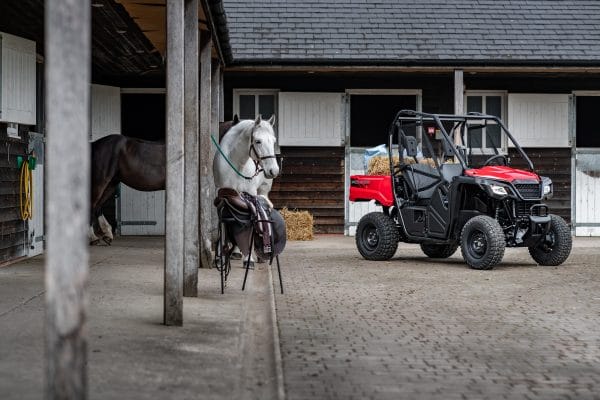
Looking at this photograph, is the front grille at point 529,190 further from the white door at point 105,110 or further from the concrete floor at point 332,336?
the white door at point 105,110

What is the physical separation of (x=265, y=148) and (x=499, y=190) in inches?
108

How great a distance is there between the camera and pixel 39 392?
5000 mm

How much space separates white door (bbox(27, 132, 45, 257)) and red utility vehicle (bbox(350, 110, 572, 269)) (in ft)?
13.5

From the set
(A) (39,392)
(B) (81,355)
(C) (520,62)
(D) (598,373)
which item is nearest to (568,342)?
(D) (598,373)

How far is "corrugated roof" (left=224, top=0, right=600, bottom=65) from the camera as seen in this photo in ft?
60.8

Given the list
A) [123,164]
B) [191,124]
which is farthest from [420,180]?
[191,124]

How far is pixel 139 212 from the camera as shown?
1906cm

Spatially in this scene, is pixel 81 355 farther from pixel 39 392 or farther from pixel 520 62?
pixel 520 62

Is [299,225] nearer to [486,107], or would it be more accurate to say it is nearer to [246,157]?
[486,107]

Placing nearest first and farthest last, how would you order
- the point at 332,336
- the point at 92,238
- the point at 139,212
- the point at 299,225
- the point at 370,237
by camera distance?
1. the point at 332,336
2. the point at 370,237
3. the point at 92,238
4. the point at 299,225
5. the point at 139,212

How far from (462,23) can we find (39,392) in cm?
1625

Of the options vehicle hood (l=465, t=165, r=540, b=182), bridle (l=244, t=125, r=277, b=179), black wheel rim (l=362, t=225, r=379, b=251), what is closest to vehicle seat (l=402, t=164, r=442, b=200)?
black wheel rim (l=362, t=225, r=379, b=251)

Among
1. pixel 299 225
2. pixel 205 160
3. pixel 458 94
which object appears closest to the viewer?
pixel 205 160

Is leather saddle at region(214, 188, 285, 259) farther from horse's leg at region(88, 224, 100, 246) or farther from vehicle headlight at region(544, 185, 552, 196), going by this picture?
horse's leg at region(88, 224, 100, 246)
